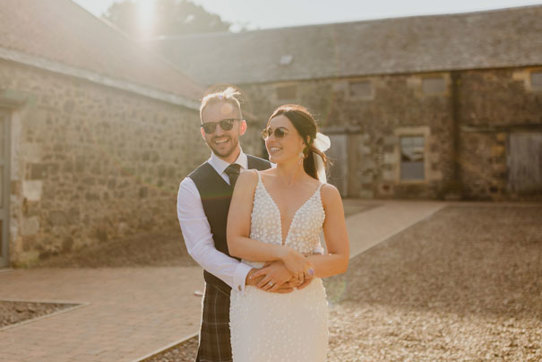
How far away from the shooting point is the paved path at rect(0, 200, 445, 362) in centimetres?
466

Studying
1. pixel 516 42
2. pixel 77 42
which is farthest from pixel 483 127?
pixel 77 42

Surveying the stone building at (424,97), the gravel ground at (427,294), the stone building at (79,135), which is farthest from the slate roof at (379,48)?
the gravel ground at (427,294)

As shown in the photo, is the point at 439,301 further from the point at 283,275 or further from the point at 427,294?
the point at 283,275

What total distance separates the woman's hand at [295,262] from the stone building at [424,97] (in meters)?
17.6

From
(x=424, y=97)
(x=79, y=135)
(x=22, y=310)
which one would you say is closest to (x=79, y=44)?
(x=79, y=135)

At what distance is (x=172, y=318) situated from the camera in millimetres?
5645

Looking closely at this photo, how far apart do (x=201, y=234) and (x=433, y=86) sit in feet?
64.8

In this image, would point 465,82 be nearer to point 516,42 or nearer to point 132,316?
point 516,42

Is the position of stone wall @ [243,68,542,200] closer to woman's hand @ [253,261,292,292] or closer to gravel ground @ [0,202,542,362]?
gravel ground @ [0,202,542,362]

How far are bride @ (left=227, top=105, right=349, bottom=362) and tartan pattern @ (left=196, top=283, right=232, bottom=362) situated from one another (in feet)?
1.02

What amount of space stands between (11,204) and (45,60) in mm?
2112

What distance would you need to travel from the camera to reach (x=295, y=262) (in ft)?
7.51

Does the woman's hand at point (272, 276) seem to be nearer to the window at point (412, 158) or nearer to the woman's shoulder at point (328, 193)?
the woman's shoulder at point (328, 193)

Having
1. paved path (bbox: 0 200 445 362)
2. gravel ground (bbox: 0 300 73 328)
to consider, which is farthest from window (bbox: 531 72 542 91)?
gravel ground (bbox: 0 300 73 328)
